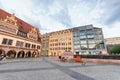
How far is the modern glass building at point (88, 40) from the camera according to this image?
53.2 meters

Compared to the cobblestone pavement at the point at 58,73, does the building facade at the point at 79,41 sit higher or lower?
higher

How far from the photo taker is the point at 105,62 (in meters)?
17.8

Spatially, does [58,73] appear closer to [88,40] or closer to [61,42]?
[88,40]

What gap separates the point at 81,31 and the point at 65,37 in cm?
1294

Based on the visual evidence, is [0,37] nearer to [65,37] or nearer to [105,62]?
[105,62]

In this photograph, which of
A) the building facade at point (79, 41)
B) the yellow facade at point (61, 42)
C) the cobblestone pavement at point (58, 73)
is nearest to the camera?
the cobblestone pavement at point (58, 73)

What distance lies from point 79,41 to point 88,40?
20.6 feet

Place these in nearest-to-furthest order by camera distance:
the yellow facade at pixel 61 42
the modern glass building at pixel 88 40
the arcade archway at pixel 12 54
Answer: the arcade archway at pixel 12 54 → the modern glass building at pixel 88 40 → the yellow facade at pixel 61 42

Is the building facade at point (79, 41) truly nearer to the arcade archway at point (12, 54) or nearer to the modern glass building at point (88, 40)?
the modern glass building at point (88, 40)

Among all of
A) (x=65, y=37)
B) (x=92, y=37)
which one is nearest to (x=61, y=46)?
(x=65, y=37)

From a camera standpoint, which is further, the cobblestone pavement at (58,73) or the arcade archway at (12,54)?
the arcade archway at (12,54)

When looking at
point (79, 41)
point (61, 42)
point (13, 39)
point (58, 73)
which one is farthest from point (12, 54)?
point (79, 41)

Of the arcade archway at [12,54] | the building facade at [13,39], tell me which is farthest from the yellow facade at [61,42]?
the arcade archway at [12,54]

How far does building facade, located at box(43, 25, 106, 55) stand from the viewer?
177ft
